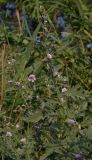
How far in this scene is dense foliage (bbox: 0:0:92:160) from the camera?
187 centimetres

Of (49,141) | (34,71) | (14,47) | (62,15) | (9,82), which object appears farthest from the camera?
(62,15)

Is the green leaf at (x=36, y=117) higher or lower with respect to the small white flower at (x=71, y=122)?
lower

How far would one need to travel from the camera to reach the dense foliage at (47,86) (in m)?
1.87

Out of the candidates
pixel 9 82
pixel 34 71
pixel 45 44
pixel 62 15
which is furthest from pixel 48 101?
pixel 62 15

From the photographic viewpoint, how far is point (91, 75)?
295 cm

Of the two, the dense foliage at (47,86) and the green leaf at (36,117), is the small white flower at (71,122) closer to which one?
the dense foliage at (47,86)

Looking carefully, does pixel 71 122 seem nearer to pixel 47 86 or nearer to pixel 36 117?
pixel 36 117

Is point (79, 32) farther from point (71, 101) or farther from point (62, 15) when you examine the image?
point (71, 101)

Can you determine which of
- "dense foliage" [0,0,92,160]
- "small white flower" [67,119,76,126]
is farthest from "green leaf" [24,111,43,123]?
"small white flower" [67,119,76,126]

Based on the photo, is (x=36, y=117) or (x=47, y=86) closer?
(x=36, y=117)

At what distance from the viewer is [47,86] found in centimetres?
209

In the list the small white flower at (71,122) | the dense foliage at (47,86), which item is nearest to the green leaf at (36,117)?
the dense foliage at (47,86)

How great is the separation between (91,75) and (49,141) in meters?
1.05

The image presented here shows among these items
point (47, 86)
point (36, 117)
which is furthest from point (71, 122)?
point (47, 86)
